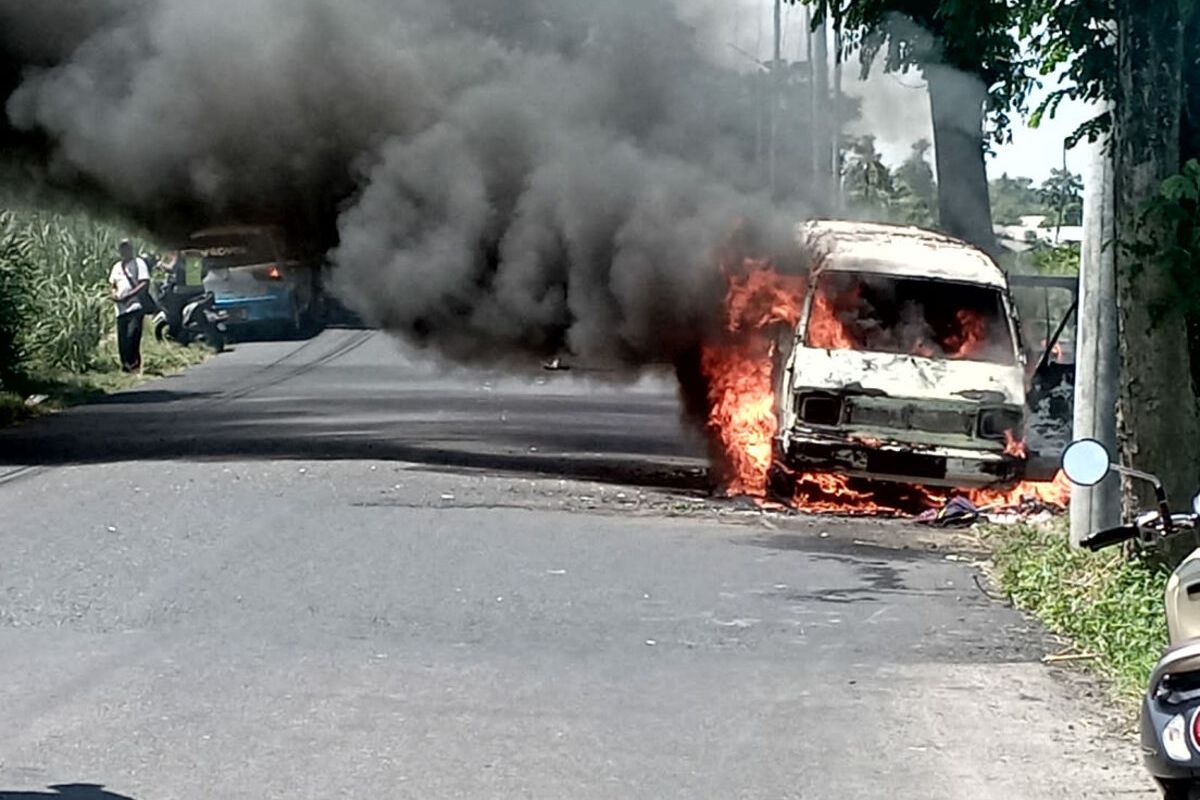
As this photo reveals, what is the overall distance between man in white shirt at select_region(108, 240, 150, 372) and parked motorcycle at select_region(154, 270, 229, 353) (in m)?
5.33

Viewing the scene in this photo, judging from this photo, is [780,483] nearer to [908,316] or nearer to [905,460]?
[905,460]

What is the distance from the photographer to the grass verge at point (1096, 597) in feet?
28.5

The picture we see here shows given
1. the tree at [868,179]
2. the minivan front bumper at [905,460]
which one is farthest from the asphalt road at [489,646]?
the tree at [868,179]

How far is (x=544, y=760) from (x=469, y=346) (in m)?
10.9

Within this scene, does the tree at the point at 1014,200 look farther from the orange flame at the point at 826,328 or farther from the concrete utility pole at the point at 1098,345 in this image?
the concrete utility pole at the point at 1098,345

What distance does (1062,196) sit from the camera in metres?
37.8

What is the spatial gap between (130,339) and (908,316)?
43.5ft

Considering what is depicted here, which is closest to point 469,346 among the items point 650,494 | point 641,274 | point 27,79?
point 641,274

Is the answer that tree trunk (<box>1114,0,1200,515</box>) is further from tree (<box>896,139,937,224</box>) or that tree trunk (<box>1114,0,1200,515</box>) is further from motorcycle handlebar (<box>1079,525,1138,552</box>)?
tree (<box>896,139,937,224</box>)

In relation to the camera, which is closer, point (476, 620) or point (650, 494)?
point (476, 620)

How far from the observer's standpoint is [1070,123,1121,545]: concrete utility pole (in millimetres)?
11016

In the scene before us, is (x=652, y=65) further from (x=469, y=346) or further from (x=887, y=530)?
(x=887, y=530)

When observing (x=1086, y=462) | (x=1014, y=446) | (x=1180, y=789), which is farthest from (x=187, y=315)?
(x=1180, y=789)

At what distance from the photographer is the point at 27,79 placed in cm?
1856
